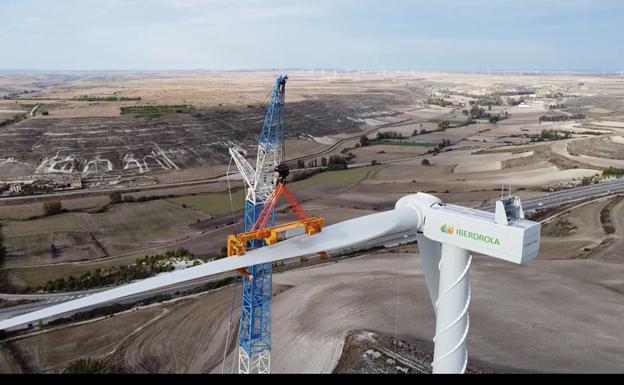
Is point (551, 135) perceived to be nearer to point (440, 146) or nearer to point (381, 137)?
point (440, 146)

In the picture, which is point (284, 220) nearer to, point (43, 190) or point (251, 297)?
point (251, 297)

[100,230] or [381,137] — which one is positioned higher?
[381,137]

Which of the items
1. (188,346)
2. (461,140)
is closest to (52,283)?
(188,346)

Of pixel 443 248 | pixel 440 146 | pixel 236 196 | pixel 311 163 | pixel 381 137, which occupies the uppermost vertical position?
pixel 443 248

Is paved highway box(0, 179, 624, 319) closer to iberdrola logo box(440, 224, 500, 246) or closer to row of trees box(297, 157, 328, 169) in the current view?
iberdrola logo box(440, 224, 500, 246)

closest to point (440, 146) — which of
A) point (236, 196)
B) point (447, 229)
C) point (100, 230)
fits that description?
point (236, 196)

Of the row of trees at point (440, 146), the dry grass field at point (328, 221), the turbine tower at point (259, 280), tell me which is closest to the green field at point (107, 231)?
the dry grass field at point (328, 221)

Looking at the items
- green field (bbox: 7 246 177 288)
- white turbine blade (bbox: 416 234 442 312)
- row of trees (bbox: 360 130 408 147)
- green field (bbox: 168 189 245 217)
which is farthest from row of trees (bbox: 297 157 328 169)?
white turbine blade (bbox: 416 234 442 312)
